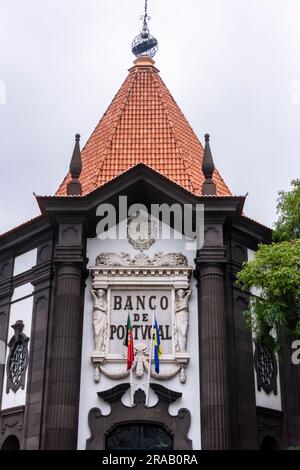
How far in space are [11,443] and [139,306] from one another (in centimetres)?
573

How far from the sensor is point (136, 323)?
22594 mm

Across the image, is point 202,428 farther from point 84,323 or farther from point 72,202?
point 72,202

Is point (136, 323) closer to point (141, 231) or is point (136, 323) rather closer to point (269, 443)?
point (141, 231)

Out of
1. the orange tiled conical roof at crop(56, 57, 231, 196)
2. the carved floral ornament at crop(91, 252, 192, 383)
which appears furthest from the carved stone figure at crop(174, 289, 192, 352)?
the orange tiled conical roof at crop(56, 57, 231, 196)

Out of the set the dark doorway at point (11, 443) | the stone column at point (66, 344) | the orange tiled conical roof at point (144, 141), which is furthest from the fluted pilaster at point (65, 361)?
the orange tiled conical roof at point (144, 141)

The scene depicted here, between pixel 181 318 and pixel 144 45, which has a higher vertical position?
pixel 144 45

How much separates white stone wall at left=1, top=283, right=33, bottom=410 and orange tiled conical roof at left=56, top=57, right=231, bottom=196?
378 centimetres

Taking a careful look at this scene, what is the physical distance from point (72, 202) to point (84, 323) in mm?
3730

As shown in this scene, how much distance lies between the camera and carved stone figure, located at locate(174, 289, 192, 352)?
2209 centimetres

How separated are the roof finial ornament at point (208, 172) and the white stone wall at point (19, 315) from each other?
6416 mm

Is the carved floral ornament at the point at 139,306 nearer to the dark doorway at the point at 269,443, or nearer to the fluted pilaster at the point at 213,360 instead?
the fluted pilaster at the point at 213,360

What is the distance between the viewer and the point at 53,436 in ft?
66.8

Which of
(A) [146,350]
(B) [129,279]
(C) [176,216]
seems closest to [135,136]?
(C) [176,216]

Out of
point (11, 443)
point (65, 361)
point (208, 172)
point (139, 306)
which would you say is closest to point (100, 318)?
point (139, 306)
